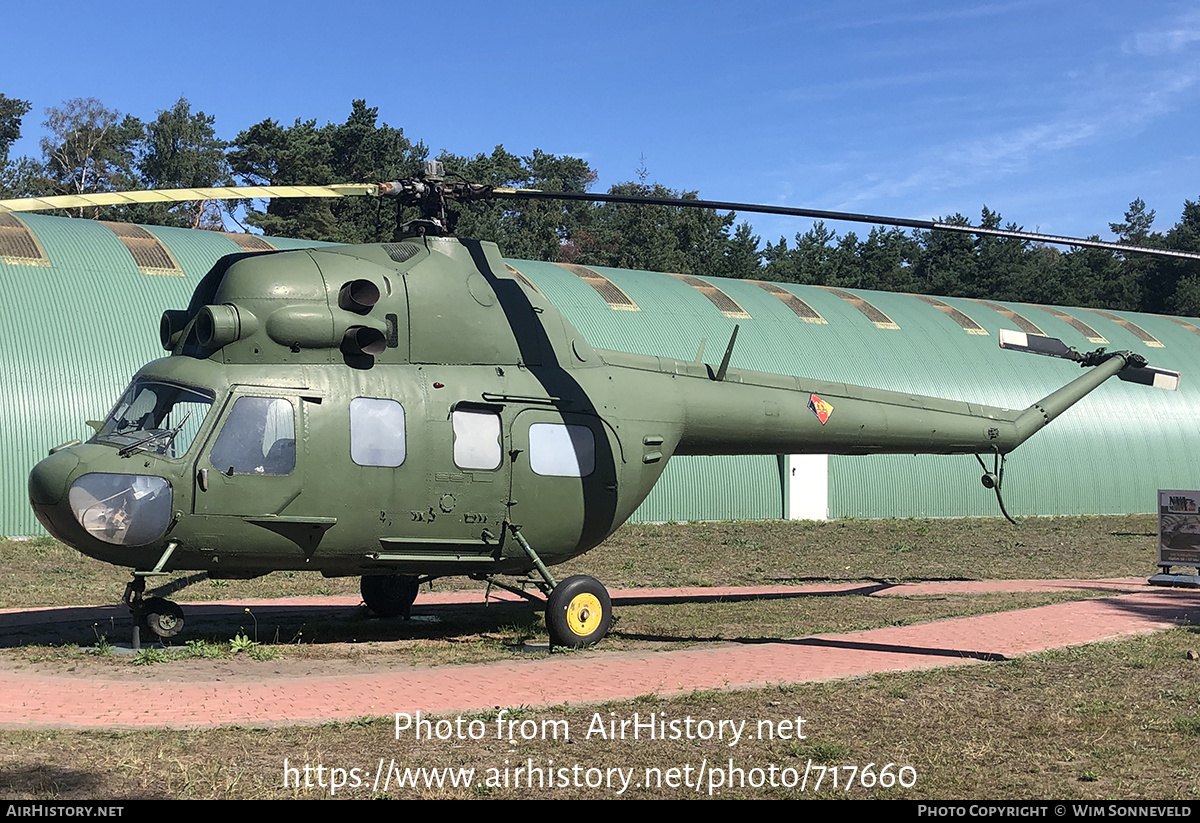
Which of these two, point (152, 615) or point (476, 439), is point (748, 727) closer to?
point (476, 439)

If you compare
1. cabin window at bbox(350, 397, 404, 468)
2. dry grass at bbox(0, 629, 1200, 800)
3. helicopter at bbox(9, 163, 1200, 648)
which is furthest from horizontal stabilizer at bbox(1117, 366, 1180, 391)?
cabin window at bbox(350, 397, 404, 468)

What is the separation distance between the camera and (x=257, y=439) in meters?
11.2

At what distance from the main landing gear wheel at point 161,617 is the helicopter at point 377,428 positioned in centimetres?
3

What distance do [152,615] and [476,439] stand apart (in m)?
3.94

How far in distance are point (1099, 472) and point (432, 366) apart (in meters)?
31.1

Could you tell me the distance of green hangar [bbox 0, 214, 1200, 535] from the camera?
24391 mm

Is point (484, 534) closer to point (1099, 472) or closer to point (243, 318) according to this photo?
point (243, 318)

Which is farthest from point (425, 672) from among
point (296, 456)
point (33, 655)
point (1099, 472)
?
point (1099, 472)

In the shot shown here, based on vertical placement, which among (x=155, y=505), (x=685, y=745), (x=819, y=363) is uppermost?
(x=819, y=363)

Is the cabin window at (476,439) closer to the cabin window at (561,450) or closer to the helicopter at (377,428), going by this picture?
the helicopter at (377,428)

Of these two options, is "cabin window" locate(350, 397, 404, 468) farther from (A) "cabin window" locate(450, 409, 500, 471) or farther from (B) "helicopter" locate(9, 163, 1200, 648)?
(A) "cabin window" locate(450, 409, 500, 471)

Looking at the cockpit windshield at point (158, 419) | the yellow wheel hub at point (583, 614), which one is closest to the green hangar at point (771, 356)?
the cockpit windshield at point (158, 419)

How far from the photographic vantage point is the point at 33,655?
11453 millimetres

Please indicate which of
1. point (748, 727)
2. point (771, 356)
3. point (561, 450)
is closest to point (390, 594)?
point (561, 450)
